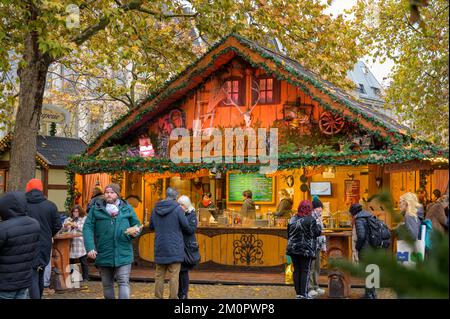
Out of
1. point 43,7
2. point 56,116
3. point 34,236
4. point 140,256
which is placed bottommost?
point 140,256

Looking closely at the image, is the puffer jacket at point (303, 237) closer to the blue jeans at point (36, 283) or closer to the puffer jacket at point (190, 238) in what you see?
the puffer jacket at point (190, 238)

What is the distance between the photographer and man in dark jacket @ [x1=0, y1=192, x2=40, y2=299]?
635cm

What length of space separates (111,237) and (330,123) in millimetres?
6838

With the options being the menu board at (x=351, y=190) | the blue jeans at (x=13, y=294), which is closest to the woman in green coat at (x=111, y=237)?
the blue jeans at (x=13, y=294)

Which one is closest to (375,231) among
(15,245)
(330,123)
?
(330,123)

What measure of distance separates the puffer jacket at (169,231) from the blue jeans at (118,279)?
98cm

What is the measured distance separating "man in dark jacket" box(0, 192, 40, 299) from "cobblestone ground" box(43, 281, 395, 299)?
210 inches

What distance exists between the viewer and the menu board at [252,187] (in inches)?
Result: 742

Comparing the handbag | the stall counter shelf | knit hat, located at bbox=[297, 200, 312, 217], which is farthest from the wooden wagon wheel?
the handbag

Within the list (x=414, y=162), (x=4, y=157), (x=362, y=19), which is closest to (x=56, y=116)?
(x=4, y=157)

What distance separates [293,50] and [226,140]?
4.06 metres

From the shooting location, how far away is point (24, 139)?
13445 millimetres

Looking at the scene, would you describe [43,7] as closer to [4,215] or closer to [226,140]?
[226,140]

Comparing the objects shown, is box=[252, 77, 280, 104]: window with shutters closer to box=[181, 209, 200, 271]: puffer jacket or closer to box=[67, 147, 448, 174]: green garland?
box=[67, 147, 448, 174]: green garland
